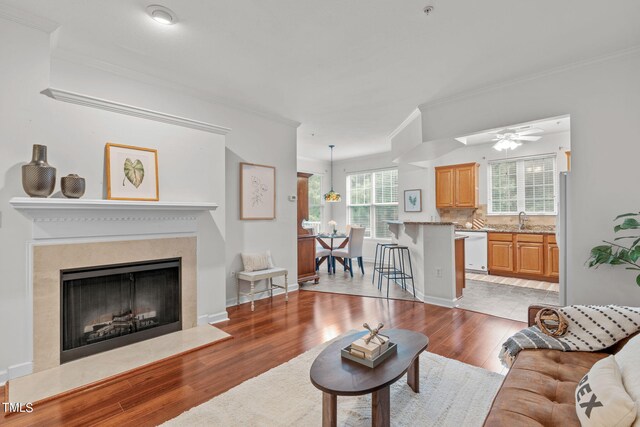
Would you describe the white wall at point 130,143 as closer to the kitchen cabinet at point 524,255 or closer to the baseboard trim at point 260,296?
the baseboard trim at point 260,296

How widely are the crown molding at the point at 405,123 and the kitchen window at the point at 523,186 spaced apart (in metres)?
2.43

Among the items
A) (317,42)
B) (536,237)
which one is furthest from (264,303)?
(536,237)

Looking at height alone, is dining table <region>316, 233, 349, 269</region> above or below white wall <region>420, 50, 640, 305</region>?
below

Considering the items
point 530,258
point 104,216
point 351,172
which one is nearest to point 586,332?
point 104,216

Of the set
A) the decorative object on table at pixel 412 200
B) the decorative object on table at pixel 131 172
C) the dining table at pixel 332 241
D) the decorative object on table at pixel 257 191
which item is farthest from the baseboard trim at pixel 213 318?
the decorative object on table at pixel 412 200

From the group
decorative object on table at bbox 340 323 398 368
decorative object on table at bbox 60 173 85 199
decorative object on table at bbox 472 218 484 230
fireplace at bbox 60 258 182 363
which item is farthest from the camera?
decorative object on table at bbox 472 218 484 230

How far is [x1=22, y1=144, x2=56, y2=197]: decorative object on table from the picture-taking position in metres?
2.38

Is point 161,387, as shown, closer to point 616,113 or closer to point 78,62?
point 78,62

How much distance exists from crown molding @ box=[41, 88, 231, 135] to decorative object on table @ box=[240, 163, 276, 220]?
0.86 meters

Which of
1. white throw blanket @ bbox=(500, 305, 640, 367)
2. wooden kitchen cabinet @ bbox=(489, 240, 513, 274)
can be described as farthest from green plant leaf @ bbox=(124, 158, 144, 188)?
wooden kitchen cabinet @ bbox=(489, 240, 513, 274)

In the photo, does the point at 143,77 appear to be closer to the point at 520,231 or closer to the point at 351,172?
the point at 351,172

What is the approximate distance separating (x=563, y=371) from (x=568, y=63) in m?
3.12

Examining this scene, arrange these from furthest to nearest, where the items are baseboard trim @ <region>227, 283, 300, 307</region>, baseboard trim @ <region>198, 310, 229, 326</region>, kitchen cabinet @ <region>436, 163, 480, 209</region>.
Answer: kitchen cabinet @ <region>436, 163, 480, 209</region>, baseboard trim @ <region>227, 283, 300, 307</region>, baseboard trim @ <region>198, 310, 229, 326</region>

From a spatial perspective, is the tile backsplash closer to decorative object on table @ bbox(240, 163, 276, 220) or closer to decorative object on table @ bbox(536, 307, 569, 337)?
decorative object on table @ bbox(240, 163, 276, 220)
